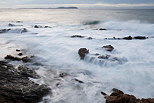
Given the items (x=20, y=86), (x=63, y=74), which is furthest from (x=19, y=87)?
(x=63, y=74)

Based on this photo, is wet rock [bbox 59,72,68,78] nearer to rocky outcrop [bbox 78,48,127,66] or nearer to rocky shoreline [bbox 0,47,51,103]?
rocky shoreline [bbox 0,47,51,103]

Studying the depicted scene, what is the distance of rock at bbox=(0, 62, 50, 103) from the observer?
7.22 metres

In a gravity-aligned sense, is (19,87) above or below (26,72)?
above

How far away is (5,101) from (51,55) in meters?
7.76

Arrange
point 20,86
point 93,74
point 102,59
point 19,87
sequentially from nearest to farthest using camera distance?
point 19,87, point 20,86, point 93,74, point 102,59

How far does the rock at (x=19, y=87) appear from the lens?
284 inches

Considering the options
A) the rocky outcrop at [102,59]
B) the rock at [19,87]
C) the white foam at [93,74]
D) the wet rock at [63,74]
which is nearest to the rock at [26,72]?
the rock at [19,87]

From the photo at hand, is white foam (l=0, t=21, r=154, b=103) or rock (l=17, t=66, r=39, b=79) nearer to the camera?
white foam (l=0, t=21, r=154, b=103)

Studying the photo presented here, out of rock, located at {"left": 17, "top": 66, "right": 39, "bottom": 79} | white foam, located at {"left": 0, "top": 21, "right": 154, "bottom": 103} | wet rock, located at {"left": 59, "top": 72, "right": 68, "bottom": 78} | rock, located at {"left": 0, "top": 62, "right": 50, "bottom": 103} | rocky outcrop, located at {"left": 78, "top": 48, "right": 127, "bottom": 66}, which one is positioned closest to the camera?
rock, located at {"left": 0, "top": 62, "right": 50, "bottom": 103}

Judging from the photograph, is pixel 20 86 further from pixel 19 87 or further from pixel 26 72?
pixel 26 72

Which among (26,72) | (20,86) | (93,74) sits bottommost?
(93,74)

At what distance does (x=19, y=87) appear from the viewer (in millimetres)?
8109

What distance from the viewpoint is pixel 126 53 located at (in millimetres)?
14273

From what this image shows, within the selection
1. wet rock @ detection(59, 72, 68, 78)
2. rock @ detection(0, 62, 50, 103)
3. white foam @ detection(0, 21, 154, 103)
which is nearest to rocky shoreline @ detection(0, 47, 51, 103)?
rock @ detection(0, 62, 50, 103)
